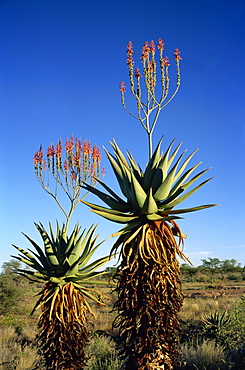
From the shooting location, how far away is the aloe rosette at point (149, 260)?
435cm

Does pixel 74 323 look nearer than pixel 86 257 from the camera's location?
Yes

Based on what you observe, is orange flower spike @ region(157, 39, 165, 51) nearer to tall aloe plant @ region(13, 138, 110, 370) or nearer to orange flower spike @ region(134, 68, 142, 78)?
orange flower spike @ region(134, 68, 142, 78)

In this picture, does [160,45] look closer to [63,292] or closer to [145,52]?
[145,52]

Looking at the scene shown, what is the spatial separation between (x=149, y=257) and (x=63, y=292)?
270 cm

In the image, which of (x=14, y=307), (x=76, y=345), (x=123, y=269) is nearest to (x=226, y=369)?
(x=76, y=345)

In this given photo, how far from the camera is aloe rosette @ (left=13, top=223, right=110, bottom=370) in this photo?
627 centimetres

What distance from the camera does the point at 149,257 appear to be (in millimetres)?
4492

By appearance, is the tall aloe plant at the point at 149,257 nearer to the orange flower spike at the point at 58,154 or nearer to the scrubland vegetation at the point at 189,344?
the scrubland vegetation at the point at 189,344

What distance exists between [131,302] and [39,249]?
320 cm

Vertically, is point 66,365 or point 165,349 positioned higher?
point 165,349

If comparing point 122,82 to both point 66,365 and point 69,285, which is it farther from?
point 66,365

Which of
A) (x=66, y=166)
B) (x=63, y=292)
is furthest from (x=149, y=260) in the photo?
(x=66, y=166)

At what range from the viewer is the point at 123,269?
4547 mm

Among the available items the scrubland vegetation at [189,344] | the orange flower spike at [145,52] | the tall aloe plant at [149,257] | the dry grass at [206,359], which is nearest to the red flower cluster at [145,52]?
the orange flower spike at [145,52]
